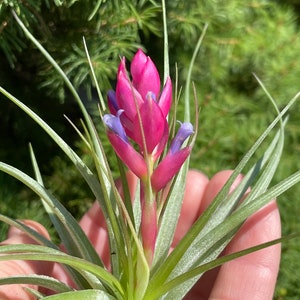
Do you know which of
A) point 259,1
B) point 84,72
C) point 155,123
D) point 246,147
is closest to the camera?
point 155,123

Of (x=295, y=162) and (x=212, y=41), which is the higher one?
(x=212, y=41)

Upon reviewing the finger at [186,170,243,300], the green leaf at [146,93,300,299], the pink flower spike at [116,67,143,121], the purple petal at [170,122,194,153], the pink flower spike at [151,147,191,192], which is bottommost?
the finger at [186,170,243,300]

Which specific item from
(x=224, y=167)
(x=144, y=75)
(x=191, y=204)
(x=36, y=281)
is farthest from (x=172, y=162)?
(x=224, y=167)

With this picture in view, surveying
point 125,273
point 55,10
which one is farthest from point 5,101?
point 125,273

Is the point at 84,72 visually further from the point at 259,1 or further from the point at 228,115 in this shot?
the point at 259,1

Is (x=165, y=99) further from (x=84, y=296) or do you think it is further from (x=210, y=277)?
(x=210, y=277)

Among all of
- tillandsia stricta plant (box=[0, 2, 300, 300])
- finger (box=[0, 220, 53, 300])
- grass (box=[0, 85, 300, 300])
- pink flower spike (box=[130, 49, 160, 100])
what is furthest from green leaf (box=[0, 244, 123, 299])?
grass (box=[0, 85, 300, 300])

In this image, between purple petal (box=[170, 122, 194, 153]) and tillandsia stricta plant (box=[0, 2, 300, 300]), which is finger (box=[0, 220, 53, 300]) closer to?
tillandsia stricta plant (box=[0, 2, 300, 300])
